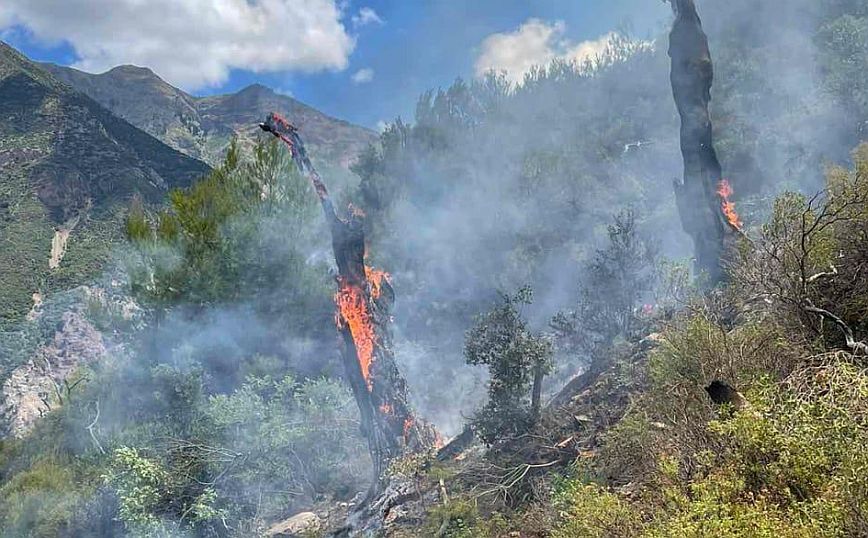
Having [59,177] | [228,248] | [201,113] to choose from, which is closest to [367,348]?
[228,248]

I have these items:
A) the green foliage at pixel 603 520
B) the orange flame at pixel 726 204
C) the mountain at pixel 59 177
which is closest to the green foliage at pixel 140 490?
the green foliage at pixel 603 520

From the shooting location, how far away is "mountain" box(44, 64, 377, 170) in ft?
235

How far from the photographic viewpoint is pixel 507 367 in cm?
858

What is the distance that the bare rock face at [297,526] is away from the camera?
9.67 meters

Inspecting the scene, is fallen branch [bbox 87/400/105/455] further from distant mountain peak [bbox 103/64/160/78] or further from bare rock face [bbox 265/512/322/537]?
distant mountain peak [bbox 103/64/160/78]

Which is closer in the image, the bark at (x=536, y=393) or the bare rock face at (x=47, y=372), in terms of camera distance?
the bark at (x=536, y=393)

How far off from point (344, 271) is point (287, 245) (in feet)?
→ 25.0

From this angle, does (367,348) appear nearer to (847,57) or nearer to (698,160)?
(698,160)

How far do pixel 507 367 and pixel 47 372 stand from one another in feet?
94.7

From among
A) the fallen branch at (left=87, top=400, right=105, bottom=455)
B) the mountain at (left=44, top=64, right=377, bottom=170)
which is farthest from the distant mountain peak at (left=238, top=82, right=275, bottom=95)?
the fallen branch at (left=87, top=400, right=105, bottom=455)

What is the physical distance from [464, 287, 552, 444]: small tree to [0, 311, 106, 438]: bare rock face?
23.1m

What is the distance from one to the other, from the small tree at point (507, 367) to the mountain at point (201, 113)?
6109 centimetres

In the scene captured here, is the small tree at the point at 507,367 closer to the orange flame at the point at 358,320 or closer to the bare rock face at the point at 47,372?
the orange flame at the point at 358,320

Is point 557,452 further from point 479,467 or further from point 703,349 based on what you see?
point 703,349
